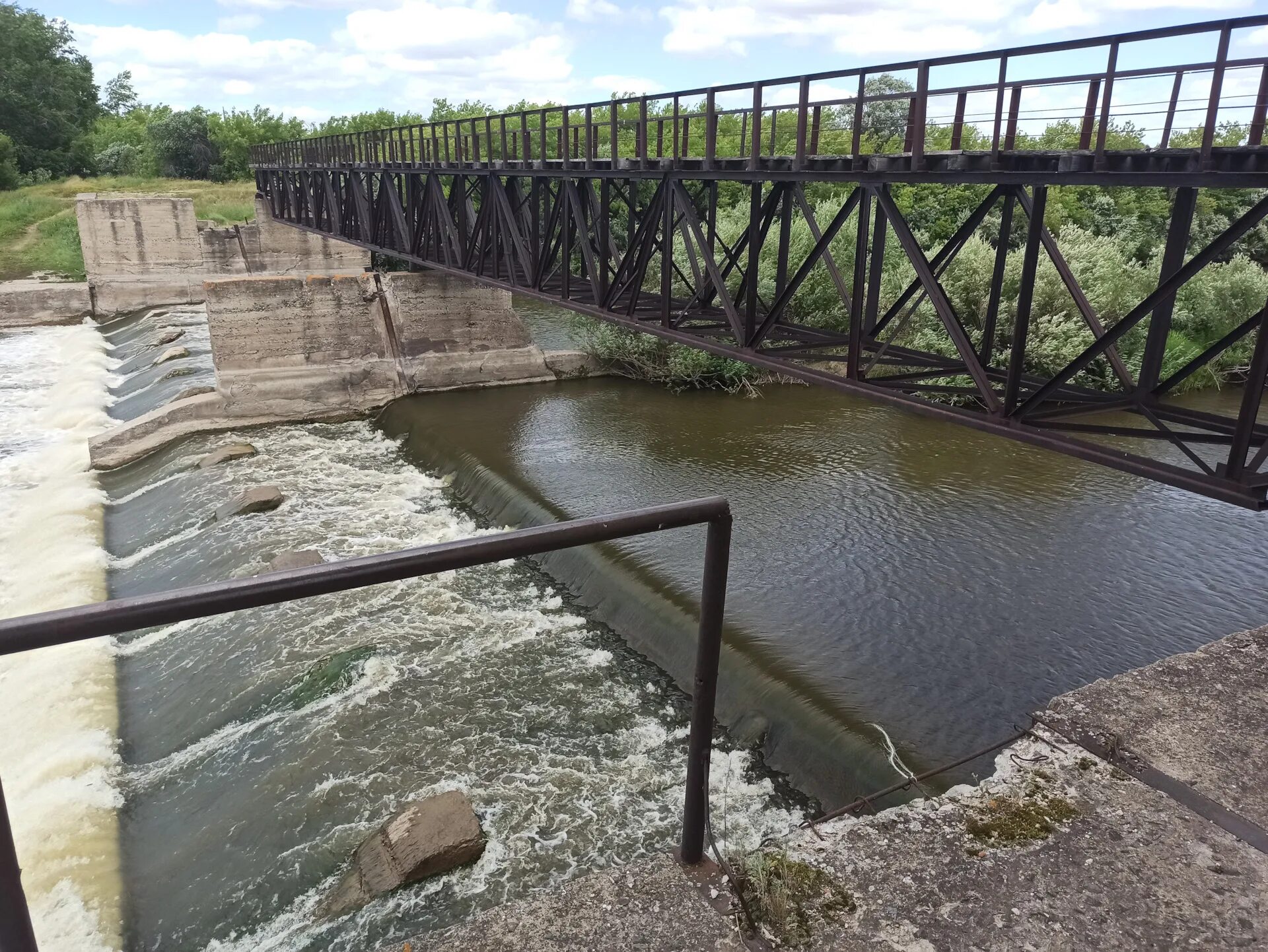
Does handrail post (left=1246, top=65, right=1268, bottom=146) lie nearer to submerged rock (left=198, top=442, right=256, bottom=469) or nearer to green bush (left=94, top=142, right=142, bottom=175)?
submerged rock (left=198, top=442, right=256, bottom=469)

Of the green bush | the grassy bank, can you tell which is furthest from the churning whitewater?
the green bush

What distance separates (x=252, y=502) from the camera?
48.1 feet

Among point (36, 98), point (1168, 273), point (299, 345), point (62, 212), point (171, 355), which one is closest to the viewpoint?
point (1168, 273)

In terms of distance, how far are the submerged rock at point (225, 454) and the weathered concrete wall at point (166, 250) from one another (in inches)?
747

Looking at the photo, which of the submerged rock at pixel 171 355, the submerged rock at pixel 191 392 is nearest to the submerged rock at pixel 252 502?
the submerged rock at pixel 191 392

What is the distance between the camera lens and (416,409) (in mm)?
20438

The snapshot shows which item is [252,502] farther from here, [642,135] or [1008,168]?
[1008,168]

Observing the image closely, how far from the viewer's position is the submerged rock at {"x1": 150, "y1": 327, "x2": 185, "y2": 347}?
27.8 metres

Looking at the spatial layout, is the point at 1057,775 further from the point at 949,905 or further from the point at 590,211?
the point at 590,211

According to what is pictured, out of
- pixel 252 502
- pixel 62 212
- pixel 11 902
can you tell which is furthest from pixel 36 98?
pixel 11 902

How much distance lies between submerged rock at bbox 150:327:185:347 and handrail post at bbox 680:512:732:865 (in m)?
29.2

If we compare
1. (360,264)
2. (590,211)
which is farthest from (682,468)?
(360,264)

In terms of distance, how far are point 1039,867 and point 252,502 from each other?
45.6 ft

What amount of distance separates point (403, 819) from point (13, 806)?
156 inches
